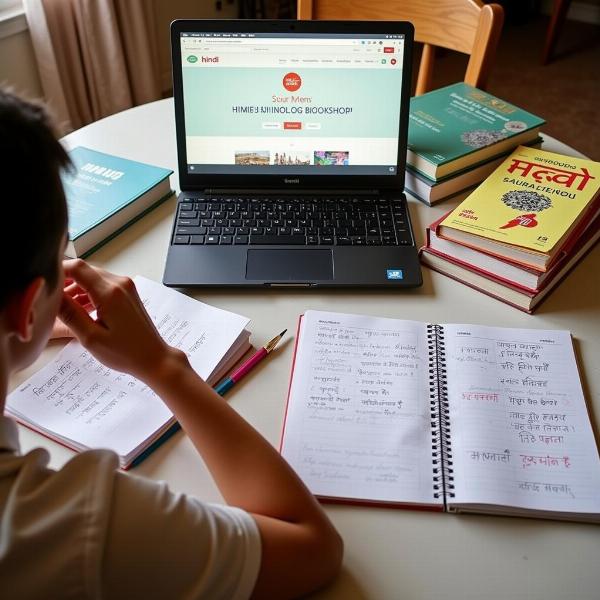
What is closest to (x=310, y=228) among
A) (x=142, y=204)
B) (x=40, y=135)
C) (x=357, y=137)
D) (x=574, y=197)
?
(x=357, y=137)

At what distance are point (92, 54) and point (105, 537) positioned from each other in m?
2.17

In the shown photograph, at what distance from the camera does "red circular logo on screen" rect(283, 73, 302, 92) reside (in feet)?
3.37

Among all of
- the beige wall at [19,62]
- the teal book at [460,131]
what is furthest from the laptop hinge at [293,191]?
the beige wall at [19,62]

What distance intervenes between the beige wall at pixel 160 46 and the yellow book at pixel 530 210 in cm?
121

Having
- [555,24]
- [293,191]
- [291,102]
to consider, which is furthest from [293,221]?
[555,24]

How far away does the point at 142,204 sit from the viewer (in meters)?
1.08

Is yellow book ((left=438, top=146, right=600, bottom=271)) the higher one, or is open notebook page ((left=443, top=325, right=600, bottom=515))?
yellow book ((left=438, top=146, right=600, bottom=271))

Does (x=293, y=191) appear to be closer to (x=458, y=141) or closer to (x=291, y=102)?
(x=291, y=102)

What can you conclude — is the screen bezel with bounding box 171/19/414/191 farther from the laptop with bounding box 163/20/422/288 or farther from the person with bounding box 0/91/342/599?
the person with bounding box 0/91/342/599

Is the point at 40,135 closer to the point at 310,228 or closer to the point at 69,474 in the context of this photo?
the point at 69,474

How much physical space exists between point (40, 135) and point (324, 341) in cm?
43

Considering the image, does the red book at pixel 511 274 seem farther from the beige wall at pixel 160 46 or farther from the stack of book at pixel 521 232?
the beige wall at pixel 160 46

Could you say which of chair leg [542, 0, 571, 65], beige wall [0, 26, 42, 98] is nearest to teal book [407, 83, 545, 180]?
beige wall [0, 26, 42, 98]

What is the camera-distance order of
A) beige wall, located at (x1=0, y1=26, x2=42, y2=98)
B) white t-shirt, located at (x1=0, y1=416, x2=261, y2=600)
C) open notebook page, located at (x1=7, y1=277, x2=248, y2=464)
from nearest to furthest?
1. white t-shirt, located at (x1=0, y1=416, x2=261, y2=600)
2. open notebook page, located at (x1=7, y1=277, x2=248, y2=464)
3. beige wall, located at (x1=0, y1=26, x2=42, y2=98)
